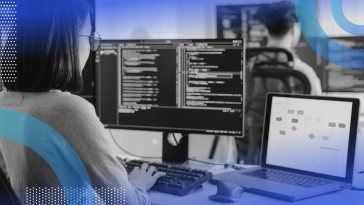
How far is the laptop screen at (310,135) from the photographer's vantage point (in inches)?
42.2

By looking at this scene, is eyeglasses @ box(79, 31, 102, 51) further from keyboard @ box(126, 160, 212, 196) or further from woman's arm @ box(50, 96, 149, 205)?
keyboard @ box(126, 160, 212, 196)

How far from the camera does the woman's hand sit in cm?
104

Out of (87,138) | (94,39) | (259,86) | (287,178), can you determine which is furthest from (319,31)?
(87,138)

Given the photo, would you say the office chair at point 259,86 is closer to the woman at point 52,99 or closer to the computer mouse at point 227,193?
the computer mouse at point 227,193

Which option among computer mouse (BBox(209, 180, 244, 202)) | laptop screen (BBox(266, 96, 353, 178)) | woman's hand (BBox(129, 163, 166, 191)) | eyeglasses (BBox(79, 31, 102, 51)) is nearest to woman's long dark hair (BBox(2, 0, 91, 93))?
eyeglasses (BBox(79, 31, 102, 51))

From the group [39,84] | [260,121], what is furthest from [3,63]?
[260,121]

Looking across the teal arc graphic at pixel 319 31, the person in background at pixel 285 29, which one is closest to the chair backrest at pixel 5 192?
the person in background at pixel 285 29

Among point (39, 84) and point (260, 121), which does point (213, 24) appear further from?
point (39, 84)

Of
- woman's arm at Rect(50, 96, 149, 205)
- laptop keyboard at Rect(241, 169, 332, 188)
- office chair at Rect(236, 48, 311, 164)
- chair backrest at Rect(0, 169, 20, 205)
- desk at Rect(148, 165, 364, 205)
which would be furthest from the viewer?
office chair at Rect(236, 48, 311, 164)

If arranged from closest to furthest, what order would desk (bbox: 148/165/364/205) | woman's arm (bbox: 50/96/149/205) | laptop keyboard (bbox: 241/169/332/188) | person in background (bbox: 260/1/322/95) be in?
woman's arm (bbox: 50/96/149/205) → desk (bbox: 148/165/364/205) → laptop keyboard (bbox: 241/169/332/188) → person in background (bbox: 260/1/322/95)

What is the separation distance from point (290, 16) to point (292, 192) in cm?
134

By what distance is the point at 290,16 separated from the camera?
6.75ft

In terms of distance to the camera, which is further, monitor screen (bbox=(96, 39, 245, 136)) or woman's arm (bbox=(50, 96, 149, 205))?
monitor screen (bbox=(96, 39, 245, 136))

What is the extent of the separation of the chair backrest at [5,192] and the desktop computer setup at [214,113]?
1.54 ft
